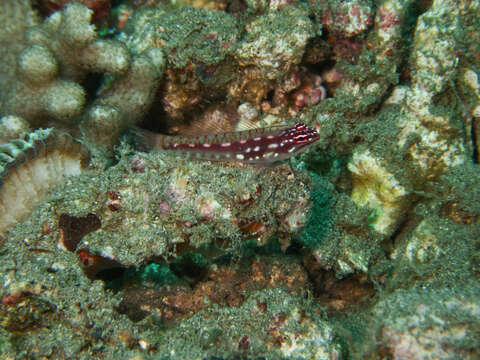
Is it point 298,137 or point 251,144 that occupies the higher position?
point 298,137

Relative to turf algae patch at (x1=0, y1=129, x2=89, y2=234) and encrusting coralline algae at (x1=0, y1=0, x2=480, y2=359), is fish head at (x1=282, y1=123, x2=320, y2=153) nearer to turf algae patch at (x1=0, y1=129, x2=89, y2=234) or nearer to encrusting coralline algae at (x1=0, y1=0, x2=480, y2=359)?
encrusting coralline algae at (x1=0, y1=0, x2=480, y2=359)

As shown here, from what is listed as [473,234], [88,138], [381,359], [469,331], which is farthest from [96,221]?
[473,234]

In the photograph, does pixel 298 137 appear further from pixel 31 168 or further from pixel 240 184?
pixel 31 168

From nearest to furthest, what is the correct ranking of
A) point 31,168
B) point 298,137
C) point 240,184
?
point 240,184
point 31,168
point 298,137

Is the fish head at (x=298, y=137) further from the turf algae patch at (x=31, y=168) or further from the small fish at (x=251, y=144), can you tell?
the turf algae patch at (x=31, y=168)

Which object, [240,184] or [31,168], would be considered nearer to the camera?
[240,184]

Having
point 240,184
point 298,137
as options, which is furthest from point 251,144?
point 240,184

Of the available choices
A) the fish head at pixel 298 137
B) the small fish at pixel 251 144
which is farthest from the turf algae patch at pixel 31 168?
the fish head at pixel 298 137

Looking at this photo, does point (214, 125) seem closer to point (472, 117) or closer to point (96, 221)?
point (96, 221)
